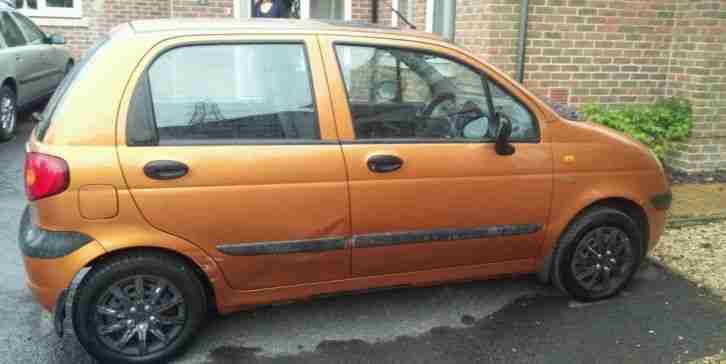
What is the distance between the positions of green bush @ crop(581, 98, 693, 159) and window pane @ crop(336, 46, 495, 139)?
11.4 feet

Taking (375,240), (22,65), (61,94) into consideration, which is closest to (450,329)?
(375,240)

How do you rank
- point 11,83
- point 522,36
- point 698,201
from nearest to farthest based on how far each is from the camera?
point 698,201
point 522,36
point 11,83

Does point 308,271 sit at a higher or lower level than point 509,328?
higher

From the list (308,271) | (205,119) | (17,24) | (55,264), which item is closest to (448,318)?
(308,271)

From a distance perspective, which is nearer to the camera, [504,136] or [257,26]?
[257,26]

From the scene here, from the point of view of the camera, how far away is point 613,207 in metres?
4.26

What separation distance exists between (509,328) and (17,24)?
8.41 meters

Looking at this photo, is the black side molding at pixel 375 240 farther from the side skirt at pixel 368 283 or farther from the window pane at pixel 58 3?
the window pane at pixel 58 3

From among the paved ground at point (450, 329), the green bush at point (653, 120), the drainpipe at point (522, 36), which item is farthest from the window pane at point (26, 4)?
the green bush at point (653, 120)

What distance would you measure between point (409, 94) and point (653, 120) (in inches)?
168

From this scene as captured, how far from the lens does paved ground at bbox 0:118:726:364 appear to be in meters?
3.63

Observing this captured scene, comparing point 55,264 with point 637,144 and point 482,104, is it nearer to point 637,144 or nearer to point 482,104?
point 482,104

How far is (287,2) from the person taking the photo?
27.9 feet

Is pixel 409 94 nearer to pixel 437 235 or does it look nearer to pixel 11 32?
pixel 437 235
